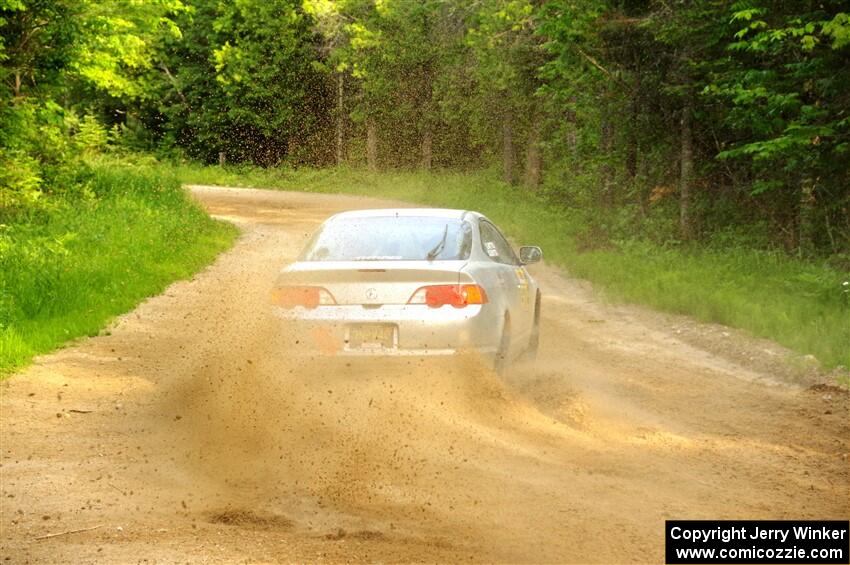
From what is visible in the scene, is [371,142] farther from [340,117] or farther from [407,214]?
[407,214]

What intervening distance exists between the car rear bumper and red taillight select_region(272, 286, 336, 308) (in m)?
0.05

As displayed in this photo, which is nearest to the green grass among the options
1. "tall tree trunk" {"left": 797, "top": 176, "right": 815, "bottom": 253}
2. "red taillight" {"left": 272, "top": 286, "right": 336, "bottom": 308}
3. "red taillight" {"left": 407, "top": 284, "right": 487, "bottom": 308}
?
"tall tree trunk" {"left": 797, "top": 176, "right": 815, "bottom": 253}

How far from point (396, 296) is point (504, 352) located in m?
1.32

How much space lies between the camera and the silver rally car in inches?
327

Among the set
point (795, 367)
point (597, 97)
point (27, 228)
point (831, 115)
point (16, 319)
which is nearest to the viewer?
point (795, 367)

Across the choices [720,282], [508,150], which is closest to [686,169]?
[720,282]

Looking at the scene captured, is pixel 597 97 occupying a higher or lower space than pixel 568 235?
higher

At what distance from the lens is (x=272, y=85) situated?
58.0 metres

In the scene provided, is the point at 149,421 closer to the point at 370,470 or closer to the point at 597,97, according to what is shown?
the point at 370,470

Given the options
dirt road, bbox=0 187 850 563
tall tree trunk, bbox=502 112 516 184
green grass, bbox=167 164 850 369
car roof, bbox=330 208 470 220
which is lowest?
dirt road, bbox=0 187 850 563

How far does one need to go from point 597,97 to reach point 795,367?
1223cm

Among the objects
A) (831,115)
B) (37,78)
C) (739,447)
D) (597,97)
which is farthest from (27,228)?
(739,447)

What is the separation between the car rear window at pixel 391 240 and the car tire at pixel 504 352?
734mm

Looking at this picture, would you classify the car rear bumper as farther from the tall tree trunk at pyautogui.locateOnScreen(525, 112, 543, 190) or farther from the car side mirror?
the tall tree trunk at pyautogui.locateOnScreen(525, 112, 543, 190)
